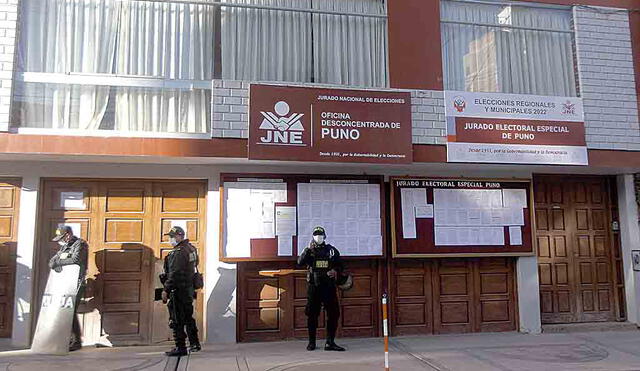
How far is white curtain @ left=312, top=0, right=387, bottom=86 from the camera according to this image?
339 inches

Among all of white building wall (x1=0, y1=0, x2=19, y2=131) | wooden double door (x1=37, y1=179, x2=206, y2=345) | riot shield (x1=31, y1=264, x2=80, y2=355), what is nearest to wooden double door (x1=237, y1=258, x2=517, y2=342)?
wooden double door (x1=37, y1=179, x2=206, y2=345)

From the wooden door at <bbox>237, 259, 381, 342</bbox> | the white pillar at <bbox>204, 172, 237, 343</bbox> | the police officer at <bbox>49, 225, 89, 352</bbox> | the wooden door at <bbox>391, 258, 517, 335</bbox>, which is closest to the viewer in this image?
the police officer at <bbox>49, 225, 89, 352</bbox>

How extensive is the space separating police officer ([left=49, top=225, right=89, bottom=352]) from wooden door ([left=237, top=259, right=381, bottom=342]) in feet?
7.44

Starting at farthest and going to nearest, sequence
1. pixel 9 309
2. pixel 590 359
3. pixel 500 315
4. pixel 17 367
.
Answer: pixel 500 315, pixel 9 309, pixel 590 359, pixel 17 367

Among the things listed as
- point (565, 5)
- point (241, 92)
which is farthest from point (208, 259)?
point (565, 5)

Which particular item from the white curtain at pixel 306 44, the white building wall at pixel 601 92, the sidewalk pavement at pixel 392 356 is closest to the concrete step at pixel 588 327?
the sidewalk pavement at pixel 392 356

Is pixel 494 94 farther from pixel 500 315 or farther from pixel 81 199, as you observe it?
pixel 81 199

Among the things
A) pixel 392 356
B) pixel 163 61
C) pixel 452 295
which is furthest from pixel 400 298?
pixel 163 61

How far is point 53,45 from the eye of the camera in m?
7.77

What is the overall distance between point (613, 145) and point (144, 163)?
25.3ft

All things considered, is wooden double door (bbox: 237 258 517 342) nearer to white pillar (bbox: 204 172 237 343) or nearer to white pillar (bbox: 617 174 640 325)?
white pillar (bbox: 204 172 237 343)

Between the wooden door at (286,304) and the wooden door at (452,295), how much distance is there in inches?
18.0

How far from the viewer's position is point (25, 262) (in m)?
7.67

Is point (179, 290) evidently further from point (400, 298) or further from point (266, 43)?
point (266, 43)
